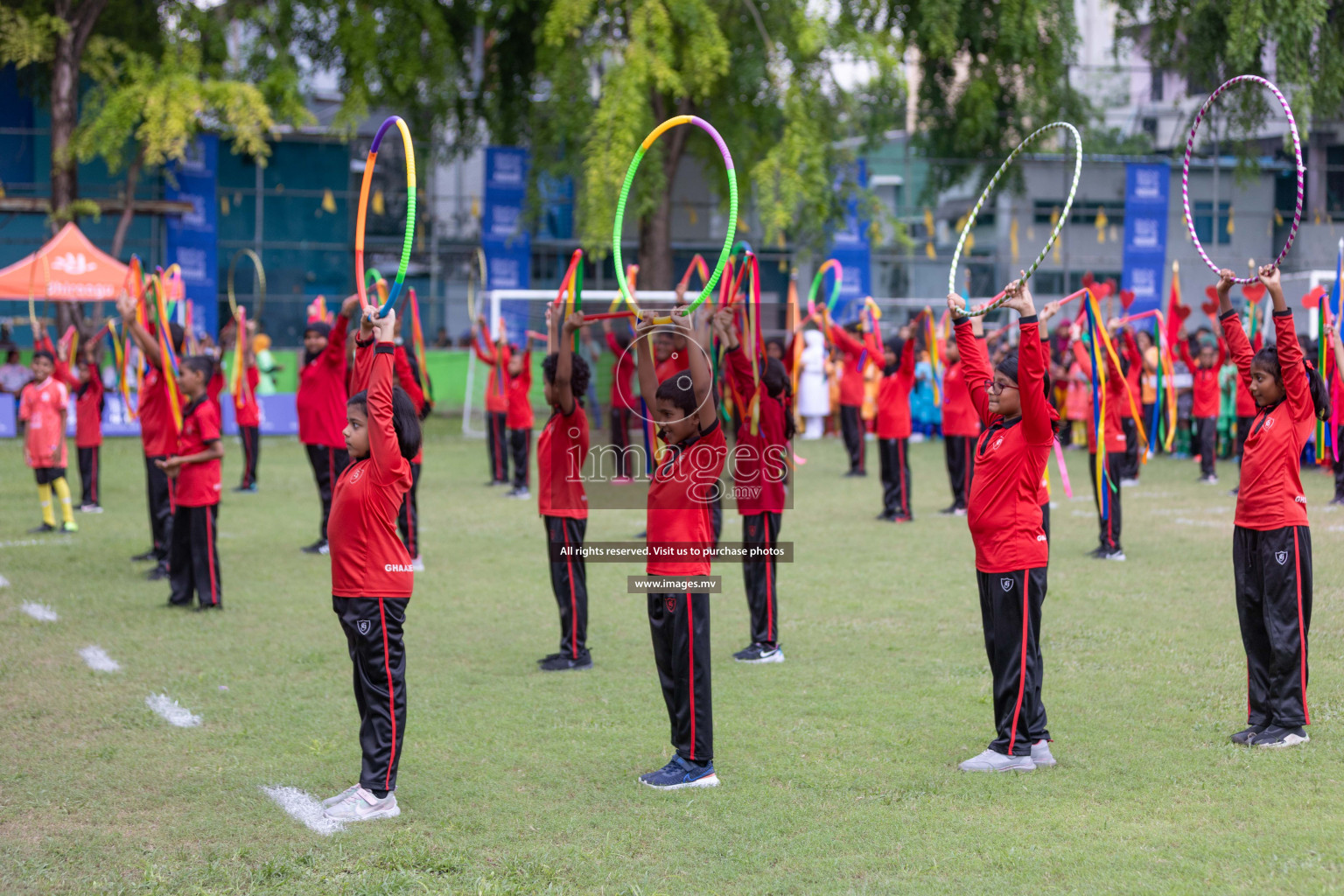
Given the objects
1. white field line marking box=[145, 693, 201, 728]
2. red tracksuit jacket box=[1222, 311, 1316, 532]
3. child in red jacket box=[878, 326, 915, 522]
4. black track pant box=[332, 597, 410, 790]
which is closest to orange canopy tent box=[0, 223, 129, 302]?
child in red jacket box=[878, 326, 915, 522]

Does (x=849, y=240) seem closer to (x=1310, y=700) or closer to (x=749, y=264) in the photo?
(x=749, y=264)

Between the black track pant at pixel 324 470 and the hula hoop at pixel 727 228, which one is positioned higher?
the hula hoop at pixel 727 228

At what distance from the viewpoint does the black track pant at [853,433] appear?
1859 cm

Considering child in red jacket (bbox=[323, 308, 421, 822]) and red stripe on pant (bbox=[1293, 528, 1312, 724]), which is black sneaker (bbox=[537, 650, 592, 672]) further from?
red stripe on pant (bbox=[1293, 528, 1312, 724])

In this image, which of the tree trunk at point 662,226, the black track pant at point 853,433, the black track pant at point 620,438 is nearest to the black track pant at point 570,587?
the black track pant at point 620,438

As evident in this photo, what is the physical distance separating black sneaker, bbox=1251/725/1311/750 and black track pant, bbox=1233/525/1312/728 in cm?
4

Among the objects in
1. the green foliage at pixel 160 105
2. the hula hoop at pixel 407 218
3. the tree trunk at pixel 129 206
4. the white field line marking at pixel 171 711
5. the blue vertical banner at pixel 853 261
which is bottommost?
the white field line marking at pixel 171 711

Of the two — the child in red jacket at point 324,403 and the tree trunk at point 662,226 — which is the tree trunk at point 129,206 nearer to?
the tree trunk at point 662,226

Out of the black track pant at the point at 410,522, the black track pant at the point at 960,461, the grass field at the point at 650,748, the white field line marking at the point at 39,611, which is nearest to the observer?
the grass field at the point at 650,748

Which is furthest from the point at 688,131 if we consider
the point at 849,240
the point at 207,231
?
the point at 207,231

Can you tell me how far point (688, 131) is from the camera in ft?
74.4

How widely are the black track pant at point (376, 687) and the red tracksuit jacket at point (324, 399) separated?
6053 millimetres

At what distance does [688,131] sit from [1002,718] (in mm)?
18368

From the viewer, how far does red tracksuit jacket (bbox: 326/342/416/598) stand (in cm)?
509
